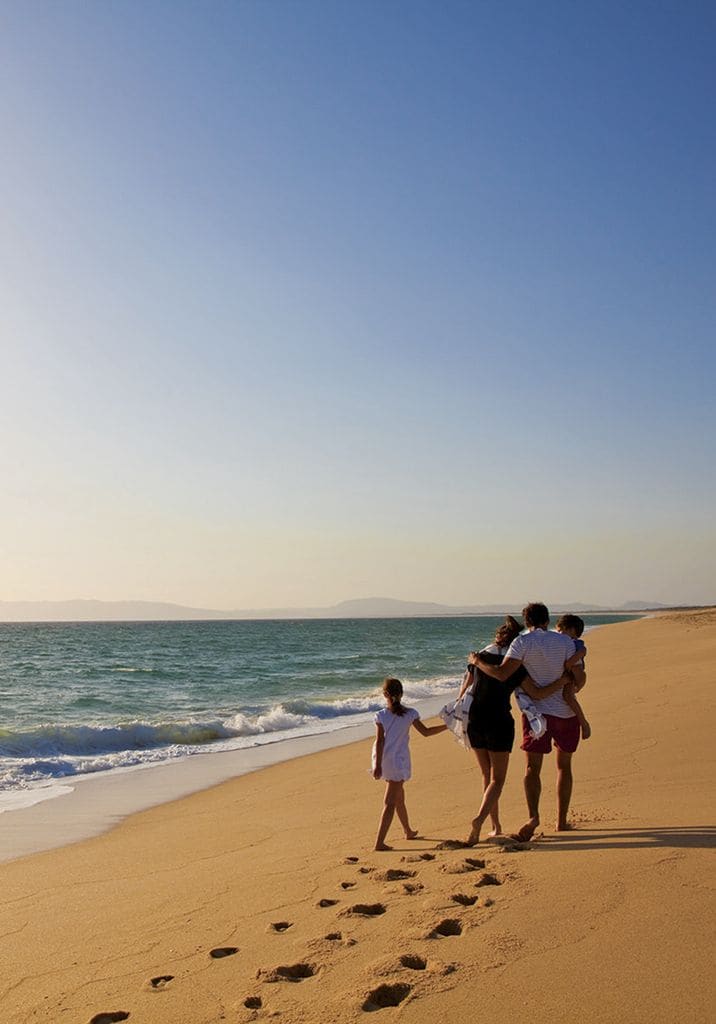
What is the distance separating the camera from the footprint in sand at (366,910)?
15.0ft

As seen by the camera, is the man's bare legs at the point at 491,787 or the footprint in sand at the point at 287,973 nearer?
the footprint in sand at the point at 287,973

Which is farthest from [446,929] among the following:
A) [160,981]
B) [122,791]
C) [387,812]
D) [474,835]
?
[122,791]

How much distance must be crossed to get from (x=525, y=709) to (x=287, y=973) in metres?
3.01

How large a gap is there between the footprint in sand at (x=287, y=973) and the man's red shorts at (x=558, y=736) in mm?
2877

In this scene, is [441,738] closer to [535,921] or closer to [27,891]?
[27,891]

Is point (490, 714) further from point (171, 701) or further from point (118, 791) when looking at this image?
point (171, 701)

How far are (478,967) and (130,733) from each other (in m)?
14.9

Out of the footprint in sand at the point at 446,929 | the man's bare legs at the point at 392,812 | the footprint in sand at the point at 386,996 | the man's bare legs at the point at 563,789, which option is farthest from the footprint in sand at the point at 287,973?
the man's bare legs at the point at 563,789

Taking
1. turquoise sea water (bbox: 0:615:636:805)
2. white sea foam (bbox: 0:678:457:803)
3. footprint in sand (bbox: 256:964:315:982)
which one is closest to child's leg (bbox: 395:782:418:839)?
footprint in sand (bbox: 256:964:315:982)

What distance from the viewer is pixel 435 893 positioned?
4.77 meters

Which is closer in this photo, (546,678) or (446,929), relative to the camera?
(446,929)

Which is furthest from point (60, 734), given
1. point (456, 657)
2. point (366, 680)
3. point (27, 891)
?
point (456, 657)

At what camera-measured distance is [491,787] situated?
6.21 m

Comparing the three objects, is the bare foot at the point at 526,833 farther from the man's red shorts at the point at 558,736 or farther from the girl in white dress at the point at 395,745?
the girl in white dress at the point at 395,745
